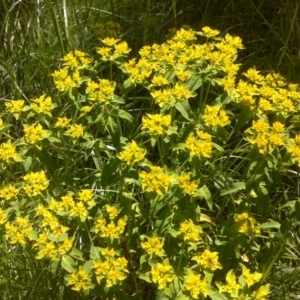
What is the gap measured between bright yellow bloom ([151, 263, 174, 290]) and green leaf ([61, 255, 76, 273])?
182 mm

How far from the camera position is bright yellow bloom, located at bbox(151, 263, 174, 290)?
138cm

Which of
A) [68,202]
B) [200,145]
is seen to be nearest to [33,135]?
[68,202]

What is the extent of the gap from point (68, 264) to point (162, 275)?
Answer: 214 millimetres

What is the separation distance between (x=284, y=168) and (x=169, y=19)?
1.12 meters

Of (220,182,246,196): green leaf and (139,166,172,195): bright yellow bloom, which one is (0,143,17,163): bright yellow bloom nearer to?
(139,166,172,195): bright yellow bloom

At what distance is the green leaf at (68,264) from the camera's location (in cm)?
142

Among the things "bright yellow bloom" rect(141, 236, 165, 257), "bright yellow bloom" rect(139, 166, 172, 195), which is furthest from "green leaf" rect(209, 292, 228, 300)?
"bright yellow bloom" rect(139, 166, 172, 195)

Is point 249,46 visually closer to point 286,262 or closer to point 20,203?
point 286,262

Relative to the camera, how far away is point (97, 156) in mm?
1822

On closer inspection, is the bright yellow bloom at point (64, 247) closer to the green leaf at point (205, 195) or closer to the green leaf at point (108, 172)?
the green leaf at point (108, 172)

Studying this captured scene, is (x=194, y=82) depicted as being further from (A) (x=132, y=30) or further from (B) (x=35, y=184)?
(A) (x=132, y=30)

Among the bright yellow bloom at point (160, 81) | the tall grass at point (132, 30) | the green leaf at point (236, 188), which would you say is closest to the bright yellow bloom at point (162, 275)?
the green leaf at point (236, 188)

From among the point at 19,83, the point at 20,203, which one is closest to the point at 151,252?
the point at 20,203

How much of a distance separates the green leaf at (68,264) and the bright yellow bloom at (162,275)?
18 centimetres
